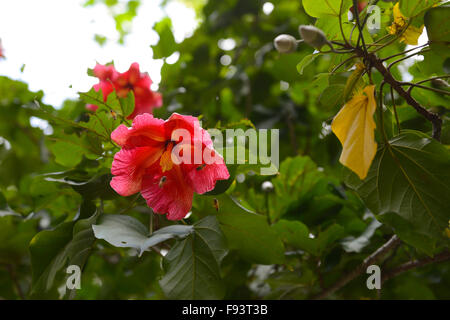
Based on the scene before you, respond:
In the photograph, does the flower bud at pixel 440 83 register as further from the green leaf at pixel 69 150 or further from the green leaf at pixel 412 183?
the green leaf at pixel 69 150

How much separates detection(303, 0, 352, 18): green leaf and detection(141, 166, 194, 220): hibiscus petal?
36 centimetres

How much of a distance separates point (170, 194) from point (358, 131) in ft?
1.12

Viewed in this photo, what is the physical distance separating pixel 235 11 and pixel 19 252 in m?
1.27

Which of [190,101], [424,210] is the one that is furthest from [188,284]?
[190,101]

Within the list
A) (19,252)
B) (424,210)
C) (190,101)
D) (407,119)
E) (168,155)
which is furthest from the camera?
(190,101)

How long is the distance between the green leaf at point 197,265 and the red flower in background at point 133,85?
0.44m

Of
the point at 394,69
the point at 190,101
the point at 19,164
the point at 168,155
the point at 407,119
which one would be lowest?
the point at 168,155

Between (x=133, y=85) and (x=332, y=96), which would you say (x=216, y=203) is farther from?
(x=133, y=85)

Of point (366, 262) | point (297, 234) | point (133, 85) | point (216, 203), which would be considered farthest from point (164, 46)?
point (366, 262)

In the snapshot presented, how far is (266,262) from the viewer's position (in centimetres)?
81

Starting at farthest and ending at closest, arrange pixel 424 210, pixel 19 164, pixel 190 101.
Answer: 1. pixel 19 164
2. pixel 190 101
3. pixel 424 210

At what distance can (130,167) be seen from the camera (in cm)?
72

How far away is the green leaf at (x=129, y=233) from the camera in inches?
24.4
